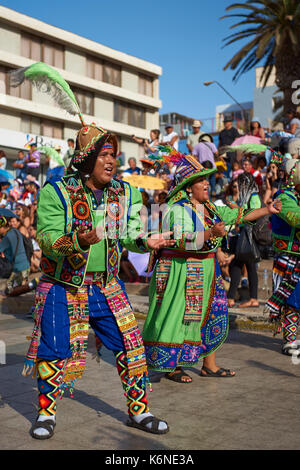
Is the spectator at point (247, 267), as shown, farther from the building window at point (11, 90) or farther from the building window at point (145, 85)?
the building window at point (145, 85)

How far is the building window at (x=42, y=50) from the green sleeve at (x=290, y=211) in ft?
116

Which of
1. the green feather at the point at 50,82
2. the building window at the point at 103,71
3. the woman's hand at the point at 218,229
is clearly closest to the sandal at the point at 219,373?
the woman's hand at the point at 218,229

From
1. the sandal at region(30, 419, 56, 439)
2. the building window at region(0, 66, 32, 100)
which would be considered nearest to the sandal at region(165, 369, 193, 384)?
the sandal at region(30, 419, 56, 439)

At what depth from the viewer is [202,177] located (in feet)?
18.9

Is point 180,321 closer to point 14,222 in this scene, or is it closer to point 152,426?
point 152,426

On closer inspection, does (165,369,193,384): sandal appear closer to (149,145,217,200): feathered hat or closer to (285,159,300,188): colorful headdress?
(149,145,217,200): feathered hat

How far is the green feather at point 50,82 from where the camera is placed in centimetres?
468

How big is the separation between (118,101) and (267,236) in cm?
3868

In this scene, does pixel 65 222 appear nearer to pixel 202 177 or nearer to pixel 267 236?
pixel 202 177

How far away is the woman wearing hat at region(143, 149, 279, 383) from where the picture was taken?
5.62 metres

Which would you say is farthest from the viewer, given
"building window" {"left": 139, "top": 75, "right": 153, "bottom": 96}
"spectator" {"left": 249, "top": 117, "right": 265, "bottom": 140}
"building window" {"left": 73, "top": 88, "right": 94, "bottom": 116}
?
"building window" {"left": 139, "top": 75, "right": 153, "bottom": 96}

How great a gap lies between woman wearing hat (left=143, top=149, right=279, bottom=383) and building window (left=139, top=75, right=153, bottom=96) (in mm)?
44928

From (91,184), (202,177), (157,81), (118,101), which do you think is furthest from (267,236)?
(157,81)
